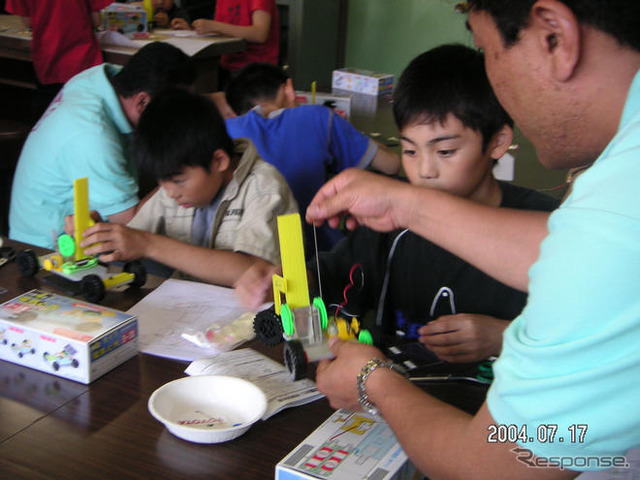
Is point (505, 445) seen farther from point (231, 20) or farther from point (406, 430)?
point (231, 20)

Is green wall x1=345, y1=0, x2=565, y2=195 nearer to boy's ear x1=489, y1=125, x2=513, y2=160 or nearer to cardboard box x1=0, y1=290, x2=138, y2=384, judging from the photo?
boy's ear x1=489, y1=125, x2=513, y2=160

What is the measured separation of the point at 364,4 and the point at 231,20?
1701 millimetres

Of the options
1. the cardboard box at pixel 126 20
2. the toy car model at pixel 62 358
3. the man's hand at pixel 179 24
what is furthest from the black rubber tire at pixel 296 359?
the man's hand at pixel 179 24

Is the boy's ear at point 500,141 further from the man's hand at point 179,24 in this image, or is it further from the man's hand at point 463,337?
the man's hand at point 179,24

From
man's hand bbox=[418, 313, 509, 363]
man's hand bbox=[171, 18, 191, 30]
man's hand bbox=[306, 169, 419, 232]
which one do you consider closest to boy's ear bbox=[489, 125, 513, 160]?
man's hand bbox=[418, 313, 509, 363]

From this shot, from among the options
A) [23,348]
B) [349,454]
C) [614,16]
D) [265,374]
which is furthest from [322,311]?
[614,16]

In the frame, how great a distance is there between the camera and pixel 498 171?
2.56 meters

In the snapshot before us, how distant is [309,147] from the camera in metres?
2.43

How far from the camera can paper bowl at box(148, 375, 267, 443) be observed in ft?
3.39

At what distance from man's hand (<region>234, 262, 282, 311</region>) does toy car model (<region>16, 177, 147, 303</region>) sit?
272 mm

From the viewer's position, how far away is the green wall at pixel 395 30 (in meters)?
5.71

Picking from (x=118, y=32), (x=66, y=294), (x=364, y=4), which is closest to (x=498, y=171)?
(x=66, y=294)

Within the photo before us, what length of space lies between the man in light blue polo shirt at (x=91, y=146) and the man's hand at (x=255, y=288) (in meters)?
0.87

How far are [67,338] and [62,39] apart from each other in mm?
2965
